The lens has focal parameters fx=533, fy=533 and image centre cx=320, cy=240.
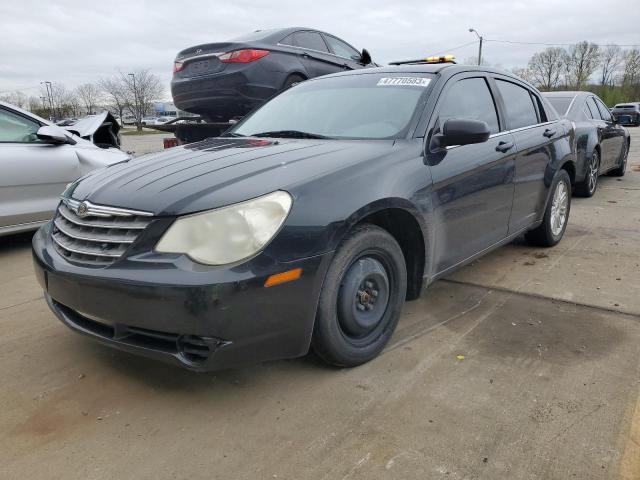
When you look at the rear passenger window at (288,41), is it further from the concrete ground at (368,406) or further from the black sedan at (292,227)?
the concrete ground at (368,406)

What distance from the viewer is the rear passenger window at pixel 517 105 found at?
13.6ft

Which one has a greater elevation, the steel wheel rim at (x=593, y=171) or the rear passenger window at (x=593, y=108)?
the rear passenger window at (x=593, y=108)

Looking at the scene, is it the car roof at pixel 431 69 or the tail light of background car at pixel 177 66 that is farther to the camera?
the tail light of background car at pixel 177 66

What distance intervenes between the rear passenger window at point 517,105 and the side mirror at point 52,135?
405 cm

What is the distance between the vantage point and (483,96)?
3.88m

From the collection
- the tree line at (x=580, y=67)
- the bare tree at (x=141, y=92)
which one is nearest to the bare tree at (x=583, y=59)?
the tree line at (x=580, y=67)

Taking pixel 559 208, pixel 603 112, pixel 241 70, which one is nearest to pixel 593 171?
pixel 603 112

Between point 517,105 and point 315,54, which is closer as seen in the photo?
point 517,105

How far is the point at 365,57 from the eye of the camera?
788 centimetres

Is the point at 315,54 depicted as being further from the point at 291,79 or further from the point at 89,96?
the point at 89,96

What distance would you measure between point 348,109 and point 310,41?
14.0 ft

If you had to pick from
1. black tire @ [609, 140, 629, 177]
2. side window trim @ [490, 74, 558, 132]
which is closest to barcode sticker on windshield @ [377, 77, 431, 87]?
side window trim @ [490, 74, 558, 132]

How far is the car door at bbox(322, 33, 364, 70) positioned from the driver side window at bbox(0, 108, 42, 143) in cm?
412

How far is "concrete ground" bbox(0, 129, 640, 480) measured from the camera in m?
2.03
